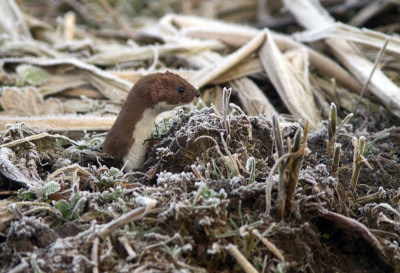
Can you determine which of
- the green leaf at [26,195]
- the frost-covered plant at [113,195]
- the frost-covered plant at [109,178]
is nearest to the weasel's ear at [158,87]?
the frost-covered plant at [109,178]

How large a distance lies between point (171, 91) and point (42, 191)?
4.23 feet

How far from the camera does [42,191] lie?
8.58ft

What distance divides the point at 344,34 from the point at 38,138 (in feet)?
10.3

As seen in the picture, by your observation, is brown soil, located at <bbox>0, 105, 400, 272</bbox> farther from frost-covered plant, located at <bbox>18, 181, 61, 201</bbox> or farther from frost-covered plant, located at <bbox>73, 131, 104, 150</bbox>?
frost-covered plant, located at <bbox>73, 131, 104, 150</bbox>

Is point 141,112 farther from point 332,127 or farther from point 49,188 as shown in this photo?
point 332,127

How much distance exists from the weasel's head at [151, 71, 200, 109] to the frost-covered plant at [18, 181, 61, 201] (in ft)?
3.71

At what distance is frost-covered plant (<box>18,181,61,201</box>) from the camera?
2602 millimetres

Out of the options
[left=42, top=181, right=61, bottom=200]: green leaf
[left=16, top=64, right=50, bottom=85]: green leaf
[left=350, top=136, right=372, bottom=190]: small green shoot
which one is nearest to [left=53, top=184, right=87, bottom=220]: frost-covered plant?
[left=42, top=181, right=61, bottom=200]: green leaf

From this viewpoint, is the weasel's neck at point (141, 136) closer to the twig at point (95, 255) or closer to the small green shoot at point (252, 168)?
the small green shoot at point (252, 168)

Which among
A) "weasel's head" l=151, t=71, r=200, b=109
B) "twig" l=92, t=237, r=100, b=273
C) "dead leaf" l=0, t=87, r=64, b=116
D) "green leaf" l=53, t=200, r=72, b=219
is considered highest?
"weasel's head" l=151, t=71, r=200, b=109

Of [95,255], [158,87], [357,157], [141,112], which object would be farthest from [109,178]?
[357,157]

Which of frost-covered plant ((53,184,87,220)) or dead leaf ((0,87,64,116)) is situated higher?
dead leaf ((0,87,64,116))

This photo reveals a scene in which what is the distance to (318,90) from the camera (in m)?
4.88

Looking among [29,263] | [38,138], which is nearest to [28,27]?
[38,138]
